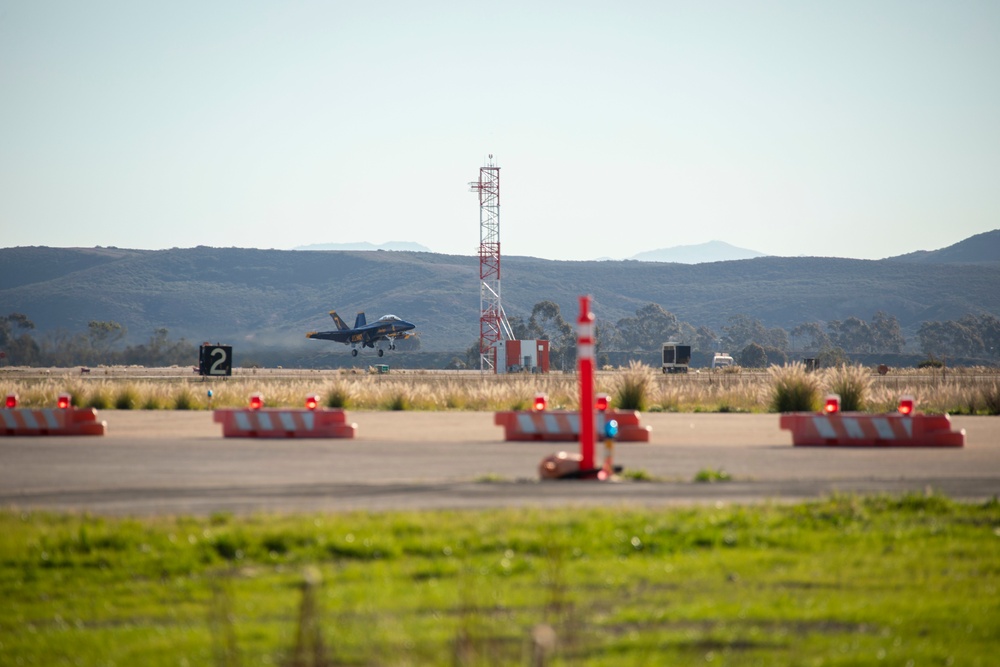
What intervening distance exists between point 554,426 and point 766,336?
163 m

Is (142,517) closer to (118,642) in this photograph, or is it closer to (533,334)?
(118,642)

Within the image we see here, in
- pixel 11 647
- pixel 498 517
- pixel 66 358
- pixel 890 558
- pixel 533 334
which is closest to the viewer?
pixel 11 647

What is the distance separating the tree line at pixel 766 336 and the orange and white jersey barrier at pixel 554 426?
123 m

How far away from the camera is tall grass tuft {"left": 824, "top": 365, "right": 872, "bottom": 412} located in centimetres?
3055

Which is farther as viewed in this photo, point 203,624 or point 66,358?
point 66,358

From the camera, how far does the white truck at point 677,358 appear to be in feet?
289

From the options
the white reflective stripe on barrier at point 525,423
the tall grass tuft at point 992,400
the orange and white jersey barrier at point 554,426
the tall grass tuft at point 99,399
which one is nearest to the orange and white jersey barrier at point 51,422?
the orange and white jersey barrier at point 554,426

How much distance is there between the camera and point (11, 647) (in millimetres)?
6770

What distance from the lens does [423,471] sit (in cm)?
1576

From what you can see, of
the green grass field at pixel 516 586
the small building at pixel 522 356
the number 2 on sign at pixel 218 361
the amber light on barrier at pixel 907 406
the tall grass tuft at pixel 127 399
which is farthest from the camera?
the small building at pixel 522 356

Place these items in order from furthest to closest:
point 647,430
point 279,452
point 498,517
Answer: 1. point 647,430
2. point 279,452
3. point 498,517

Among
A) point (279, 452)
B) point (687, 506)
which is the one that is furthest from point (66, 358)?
point (687, 506)

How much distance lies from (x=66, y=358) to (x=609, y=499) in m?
130

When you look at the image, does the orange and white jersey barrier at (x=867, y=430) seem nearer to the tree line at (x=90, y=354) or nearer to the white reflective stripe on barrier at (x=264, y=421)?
the white reflective stripe on barrier at (x=264, y=421)
